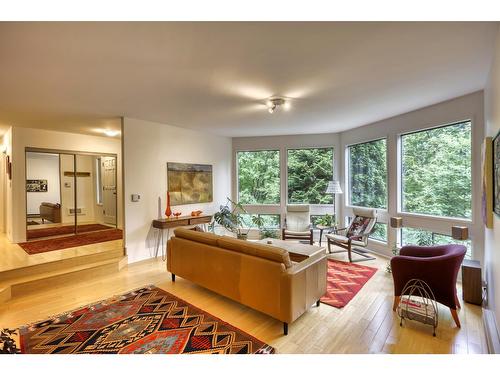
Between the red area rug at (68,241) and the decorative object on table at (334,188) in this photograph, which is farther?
the decorative object on table at (334,188)

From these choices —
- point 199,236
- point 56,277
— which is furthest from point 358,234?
point 56,277

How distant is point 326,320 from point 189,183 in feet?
12.4

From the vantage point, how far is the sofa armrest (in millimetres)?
2191

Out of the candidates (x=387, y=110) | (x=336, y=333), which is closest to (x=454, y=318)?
(x=336, y=333)

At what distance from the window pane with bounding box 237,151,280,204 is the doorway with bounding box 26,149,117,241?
127 inches

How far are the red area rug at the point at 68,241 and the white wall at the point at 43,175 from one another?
3.02 ft

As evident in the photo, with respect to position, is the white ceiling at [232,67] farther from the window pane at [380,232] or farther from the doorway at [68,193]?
the window pane at [380,232]

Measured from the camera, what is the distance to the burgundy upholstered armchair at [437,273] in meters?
2.31

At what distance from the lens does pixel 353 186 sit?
5535 millimetres

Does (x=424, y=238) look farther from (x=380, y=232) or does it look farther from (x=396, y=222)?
(x=380, y=232)

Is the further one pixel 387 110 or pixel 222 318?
pixel 387 110

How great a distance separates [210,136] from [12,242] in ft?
14.8

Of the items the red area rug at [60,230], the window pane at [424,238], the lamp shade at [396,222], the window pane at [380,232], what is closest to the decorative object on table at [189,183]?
the red area rug at [60,230]
